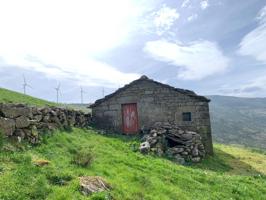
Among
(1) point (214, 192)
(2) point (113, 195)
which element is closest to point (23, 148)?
(2) point (113, 195)

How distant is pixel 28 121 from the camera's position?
1623 centimetres

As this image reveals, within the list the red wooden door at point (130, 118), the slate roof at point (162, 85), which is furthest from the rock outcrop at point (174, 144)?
the slate roof at point (162, 85)

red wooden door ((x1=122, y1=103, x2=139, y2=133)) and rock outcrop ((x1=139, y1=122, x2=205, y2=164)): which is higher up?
red wooden door ((x1=122, y1=103, x2=139, y2=133))

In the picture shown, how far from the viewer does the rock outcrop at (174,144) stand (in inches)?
979

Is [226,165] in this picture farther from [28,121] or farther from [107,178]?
[28,121]

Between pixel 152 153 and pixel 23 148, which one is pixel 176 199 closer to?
pixel 23 148

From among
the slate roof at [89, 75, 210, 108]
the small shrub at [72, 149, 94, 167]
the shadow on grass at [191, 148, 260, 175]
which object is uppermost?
the slate roof at [89, 75, 210, 108]

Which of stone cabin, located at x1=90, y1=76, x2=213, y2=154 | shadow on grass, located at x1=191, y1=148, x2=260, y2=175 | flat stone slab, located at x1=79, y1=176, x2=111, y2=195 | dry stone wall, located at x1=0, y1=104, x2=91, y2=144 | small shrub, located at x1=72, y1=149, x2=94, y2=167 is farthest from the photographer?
stone cabin, located at x1=90, y1=76, x2=213, y2=154

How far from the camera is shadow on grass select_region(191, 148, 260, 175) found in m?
25.1

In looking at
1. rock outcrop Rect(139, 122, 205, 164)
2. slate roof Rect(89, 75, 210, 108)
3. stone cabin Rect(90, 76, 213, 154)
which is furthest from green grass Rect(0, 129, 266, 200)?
slate roof Rect(89, 75, 210, 108)

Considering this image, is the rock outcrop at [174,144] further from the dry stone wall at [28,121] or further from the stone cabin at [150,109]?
the dry stone wall at [28,121]

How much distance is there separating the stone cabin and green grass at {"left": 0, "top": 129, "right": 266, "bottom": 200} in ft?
24.4

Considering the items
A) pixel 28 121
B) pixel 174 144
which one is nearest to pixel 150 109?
pixel 174 144

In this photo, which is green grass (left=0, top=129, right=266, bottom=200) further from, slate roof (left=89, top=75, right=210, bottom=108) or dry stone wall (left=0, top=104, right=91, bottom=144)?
slate roof (left=89, top=75, right=210, bottom=108)
